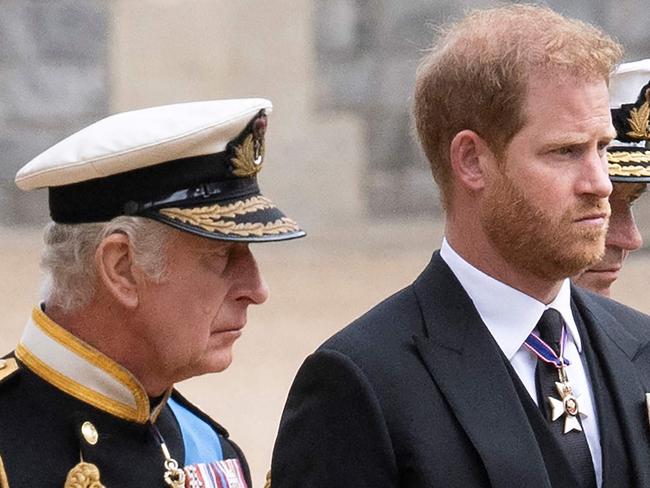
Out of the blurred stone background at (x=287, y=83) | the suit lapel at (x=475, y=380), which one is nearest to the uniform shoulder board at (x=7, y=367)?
the suit lapel at (x=475, y=380)

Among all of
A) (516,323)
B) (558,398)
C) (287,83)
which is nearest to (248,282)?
(516,323)

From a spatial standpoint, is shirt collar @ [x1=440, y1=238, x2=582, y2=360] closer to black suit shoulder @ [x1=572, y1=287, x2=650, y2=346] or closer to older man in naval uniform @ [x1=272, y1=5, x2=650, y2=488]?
older man in naval uniform @ [x1=272, y1=5, x2=650, y2=488]

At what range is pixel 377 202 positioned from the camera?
1182 cm

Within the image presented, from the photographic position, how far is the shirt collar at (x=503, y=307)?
141 inches

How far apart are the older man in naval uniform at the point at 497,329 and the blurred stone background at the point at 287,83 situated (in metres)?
7.69

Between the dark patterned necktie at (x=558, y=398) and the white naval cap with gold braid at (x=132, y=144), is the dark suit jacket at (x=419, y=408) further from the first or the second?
the white naval cap with gold braid at (x=132, y=144)

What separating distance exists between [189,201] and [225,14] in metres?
8.34

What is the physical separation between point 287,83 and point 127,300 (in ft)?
27.2

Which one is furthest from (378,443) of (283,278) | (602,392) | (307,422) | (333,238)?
(333,238)

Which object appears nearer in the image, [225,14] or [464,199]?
[464,199]

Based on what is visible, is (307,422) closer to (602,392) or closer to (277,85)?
(602,392)

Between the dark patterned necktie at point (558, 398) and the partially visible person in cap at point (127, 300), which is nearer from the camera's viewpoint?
the dark patterned necktie at point (558, 398)

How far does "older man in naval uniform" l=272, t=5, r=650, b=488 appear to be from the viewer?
11.3 ft

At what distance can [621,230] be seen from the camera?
457 centimetres
